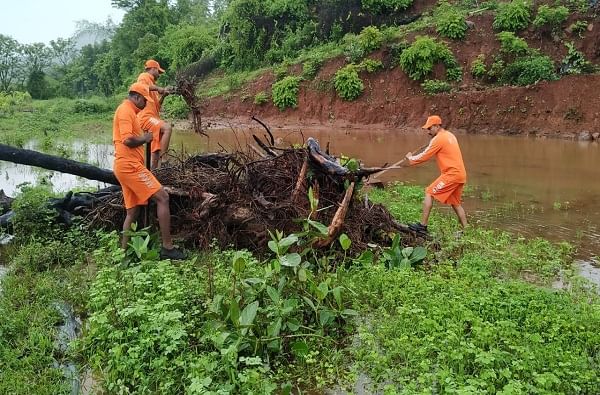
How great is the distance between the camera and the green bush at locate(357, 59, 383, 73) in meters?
25.0

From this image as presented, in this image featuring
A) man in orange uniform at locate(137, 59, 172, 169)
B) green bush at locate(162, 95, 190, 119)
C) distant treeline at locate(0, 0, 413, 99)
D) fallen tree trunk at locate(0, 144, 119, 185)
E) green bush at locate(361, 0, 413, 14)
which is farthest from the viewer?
distant treeline at locate(0, 0, 413, 99)

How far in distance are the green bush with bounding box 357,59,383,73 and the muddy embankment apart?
0.92 feet

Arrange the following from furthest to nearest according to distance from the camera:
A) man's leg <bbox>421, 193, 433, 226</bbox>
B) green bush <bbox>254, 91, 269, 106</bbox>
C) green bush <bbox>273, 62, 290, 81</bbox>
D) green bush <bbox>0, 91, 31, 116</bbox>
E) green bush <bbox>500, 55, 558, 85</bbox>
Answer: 1. green bush <bbox>0, 91, 31, 116</bbox>
2. green bush <bbox>273, 62, 290, 81</bbox>
3. green bush <bbox>254, 91, 269, 106</bbox>
4. green bush <bbox>500, 55, 558, 85</bbox>
5. man's leg <bbox>421, 193, 433, 226</bbox>

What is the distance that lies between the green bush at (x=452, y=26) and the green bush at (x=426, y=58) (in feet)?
3.16

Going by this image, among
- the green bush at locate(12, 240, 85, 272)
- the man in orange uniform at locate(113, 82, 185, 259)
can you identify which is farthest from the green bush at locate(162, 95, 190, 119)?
the man in orange uniform at locate(113, 82, 185, 259)

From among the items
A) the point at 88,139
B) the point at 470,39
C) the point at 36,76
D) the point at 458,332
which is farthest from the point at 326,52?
the point at 36,76

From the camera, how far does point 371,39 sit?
2545 centimetres

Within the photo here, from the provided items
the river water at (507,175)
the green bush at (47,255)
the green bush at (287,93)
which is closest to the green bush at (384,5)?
the green bush at (287,93)

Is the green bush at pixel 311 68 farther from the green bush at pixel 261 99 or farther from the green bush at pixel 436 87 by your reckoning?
the green bush at pixel 436 87

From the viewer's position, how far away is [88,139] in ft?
69.8

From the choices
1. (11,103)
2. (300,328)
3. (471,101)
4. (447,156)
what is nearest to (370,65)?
(471,101)

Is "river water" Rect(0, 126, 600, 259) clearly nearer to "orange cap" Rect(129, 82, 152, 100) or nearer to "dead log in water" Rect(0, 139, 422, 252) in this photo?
"dead log in water" Rect(0, 139, 422, 252)

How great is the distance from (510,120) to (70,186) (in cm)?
1611

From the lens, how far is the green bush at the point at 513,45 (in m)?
22.4
